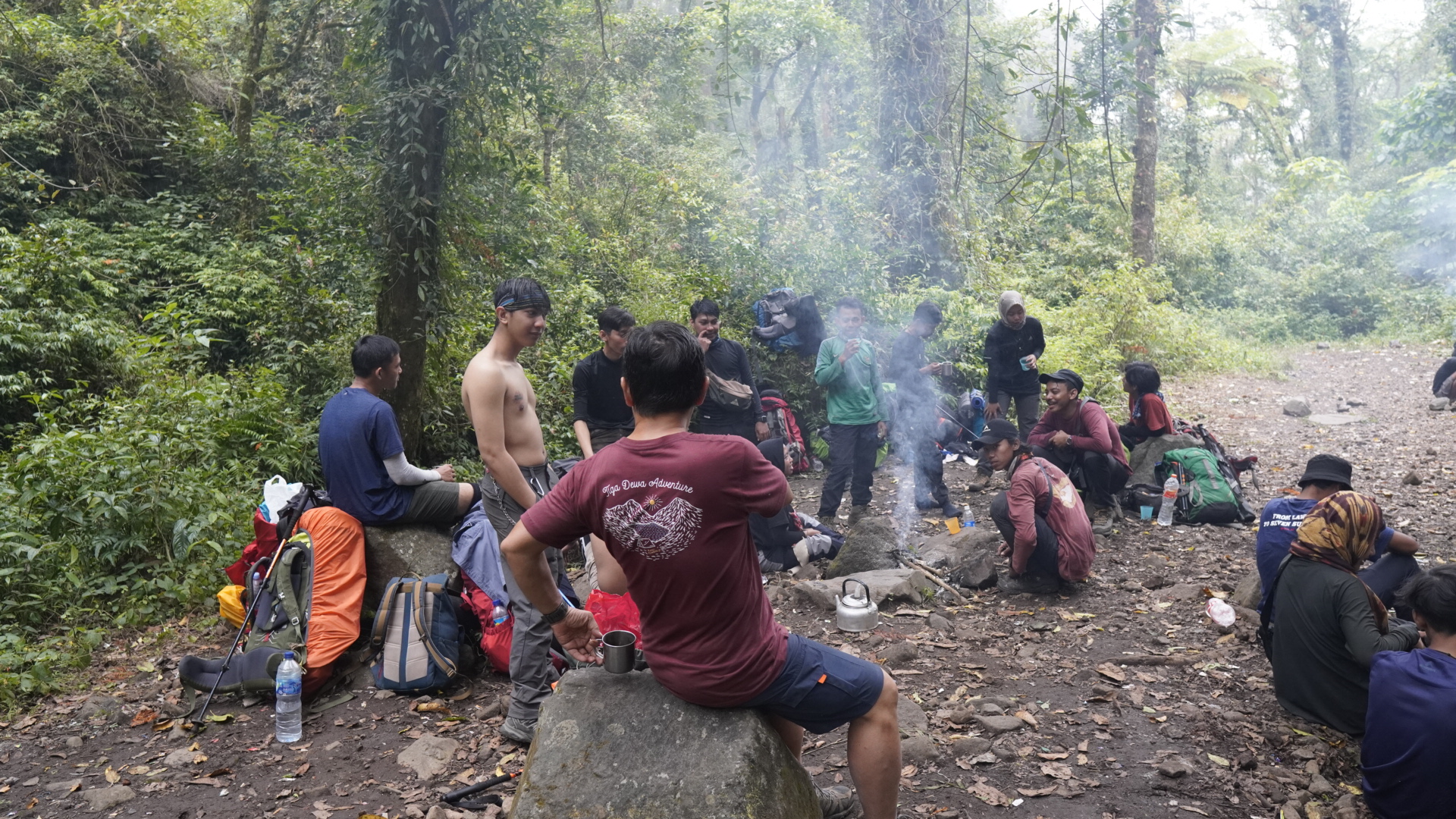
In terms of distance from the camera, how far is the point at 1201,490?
7.36m

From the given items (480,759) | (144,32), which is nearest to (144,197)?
(144,32)

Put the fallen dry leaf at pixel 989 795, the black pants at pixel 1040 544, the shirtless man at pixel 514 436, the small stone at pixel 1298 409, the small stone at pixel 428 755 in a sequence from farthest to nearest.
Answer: the small stone at pixel 1298 409 → the black pants at pixel 1040 544 → the shirtless man at pixel 514 436 → the small stone at pixel 428 755 → the fallen dry leaf at pixel 989 795

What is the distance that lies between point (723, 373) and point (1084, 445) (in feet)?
9.87

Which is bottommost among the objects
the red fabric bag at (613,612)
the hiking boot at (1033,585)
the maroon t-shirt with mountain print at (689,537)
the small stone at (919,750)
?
the small stone at (919,750)

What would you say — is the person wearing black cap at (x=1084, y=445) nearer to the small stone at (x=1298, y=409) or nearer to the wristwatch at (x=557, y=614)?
the wristwatch at (x=557, y=614)

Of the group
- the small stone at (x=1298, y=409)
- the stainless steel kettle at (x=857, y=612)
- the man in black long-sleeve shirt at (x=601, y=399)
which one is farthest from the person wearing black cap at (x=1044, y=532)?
the small stone at (x=1298, y=409)

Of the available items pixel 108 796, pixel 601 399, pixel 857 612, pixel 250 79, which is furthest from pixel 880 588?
pixel 250 79

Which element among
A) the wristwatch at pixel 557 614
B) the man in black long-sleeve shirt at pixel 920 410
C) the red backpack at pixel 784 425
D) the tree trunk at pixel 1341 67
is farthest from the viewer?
the tree trunk at pixel 1341 67

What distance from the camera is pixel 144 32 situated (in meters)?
10.4

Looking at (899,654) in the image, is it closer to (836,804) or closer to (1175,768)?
(1175,768)

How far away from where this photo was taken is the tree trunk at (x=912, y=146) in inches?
483

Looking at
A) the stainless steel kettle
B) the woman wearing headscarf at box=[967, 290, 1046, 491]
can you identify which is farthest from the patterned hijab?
the woman wearing headscarf at box=[967, 290, 1046, 491]

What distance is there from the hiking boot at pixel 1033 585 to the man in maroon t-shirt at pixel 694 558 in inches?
145

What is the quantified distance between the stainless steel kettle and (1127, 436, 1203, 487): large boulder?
132 inches
